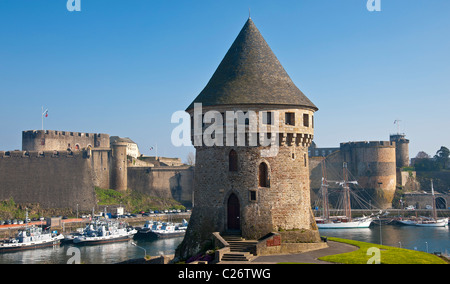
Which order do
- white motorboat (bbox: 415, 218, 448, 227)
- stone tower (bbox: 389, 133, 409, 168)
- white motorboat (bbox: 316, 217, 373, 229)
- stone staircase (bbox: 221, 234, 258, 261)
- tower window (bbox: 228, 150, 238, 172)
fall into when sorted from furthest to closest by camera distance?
stone tower (bbox: 389, 133, 409, 168), white motorboat (bbox: 415, 218, 448, 227), white motorboat (bbox: 316, 217, 373, 229), tower window (bbox: 228, 150, 238, 172), stone staircase (bbox: 221, 234, 258, 261)

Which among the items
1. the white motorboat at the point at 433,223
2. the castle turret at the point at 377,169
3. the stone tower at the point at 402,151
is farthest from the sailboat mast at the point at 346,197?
the stone tower at the point at 402,151

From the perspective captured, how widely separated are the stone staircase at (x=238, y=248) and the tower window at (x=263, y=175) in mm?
2714

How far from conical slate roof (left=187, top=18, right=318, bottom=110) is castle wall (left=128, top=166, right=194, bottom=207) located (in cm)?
6152

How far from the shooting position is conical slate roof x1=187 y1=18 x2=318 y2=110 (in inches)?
956

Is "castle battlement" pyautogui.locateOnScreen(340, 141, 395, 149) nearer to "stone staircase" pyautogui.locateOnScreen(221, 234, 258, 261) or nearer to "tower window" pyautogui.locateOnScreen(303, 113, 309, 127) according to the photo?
"tower window" pyautogui.locateOnScreen(303, 113, 309, 127)

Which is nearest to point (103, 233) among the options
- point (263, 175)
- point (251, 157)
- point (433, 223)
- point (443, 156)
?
point (263, 175)

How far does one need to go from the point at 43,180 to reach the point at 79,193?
217 inches

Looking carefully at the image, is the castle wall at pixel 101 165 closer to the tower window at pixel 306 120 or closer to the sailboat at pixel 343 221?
the sailboat at pixel 343 221

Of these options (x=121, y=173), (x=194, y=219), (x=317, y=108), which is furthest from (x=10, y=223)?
(x=317, y=108)

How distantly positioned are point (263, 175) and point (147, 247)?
36.5 m

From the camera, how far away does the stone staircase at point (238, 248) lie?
21634 millimetres

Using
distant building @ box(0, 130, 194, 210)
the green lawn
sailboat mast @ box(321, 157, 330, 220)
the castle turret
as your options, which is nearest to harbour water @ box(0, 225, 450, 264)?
sailboat mast @ box(321, 157, 330, 220)

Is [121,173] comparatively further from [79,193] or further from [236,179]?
[236,179]
